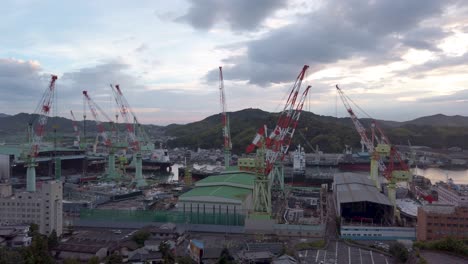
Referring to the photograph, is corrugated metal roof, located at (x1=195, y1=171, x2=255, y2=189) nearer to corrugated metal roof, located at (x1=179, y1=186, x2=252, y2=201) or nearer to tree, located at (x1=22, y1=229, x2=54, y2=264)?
corrugated metal roof, located at (x1=179, y1=186, x2=252, y2=201)

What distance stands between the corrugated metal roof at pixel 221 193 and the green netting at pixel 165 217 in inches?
20.6

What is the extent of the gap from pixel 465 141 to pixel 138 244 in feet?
129

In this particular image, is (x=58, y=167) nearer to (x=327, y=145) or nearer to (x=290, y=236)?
(x=290, y=236)

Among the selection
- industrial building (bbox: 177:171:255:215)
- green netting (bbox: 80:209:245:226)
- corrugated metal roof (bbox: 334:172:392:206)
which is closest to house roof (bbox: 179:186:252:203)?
industrial building (bbox: 177:171:255:215)

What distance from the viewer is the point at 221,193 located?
430 inches

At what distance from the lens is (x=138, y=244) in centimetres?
806

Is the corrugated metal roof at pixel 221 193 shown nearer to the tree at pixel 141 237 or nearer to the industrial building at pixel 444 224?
the tree at pixel 141 237

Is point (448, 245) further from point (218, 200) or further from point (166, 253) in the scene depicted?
point (218, 200)

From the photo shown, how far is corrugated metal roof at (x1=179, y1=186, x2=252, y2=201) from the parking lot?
9.67 ft

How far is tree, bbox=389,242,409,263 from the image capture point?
7.17 metres

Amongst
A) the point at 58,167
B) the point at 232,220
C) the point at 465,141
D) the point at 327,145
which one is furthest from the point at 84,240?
the point at 465,141

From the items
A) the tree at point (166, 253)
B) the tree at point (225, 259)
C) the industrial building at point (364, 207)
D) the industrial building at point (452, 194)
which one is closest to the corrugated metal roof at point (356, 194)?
the industrial building at point (364, 207)

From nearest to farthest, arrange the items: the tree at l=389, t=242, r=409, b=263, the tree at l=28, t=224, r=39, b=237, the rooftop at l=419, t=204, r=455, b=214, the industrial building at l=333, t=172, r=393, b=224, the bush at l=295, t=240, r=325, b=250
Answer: the tree at l=389, t=242, r=409, b=263 → the tree at l=28, t=224, r=39, b=237 → the bush at l=295, t=240, r=325, b=250 → the rooftop at l=419, t=204, r=455, b=214 → the industrial building at l=333, t=172, r=393, b=224

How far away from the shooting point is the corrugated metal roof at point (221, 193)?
419 inches
